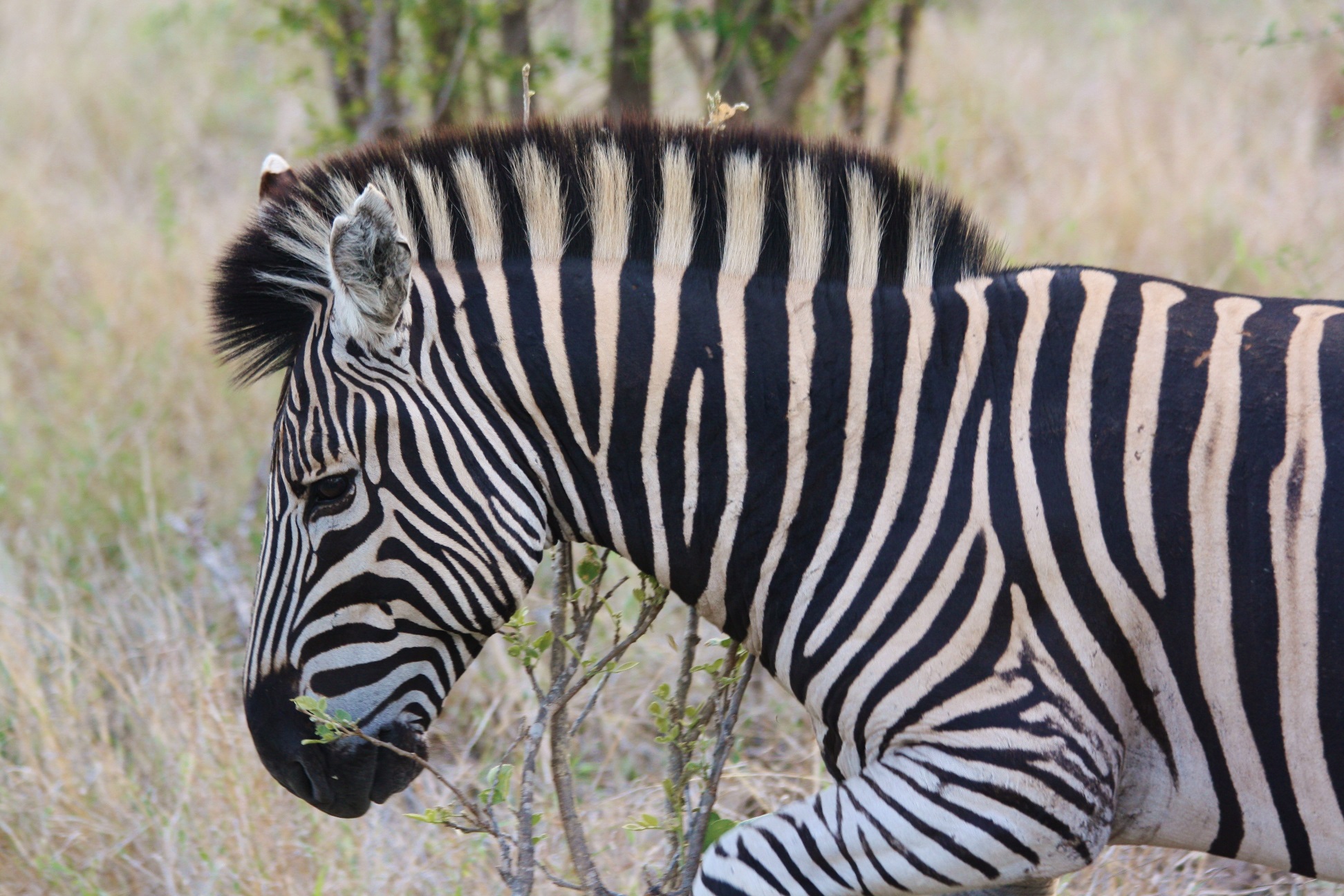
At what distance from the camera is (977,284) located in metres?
2.44

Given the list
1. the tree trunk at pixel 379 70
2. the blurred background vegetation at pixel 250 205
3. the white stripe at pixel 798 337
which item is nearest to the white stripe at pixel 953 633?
the white stripe at pixel 798 337

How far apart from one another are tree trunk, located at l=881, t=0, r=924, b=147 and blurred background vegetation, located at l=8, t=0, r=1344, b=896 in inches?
1.5

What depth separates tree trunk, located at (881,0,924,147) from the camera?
6844mm

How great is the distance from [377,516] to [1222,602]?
1621mm

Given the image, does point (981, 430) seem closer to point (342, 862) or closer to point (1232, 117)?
point (342, 862)

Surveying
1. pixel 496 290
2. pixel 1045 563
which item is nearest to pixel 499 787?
pixel 496 290

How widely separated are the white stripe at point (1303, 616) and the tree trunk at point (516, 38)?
5.06 m

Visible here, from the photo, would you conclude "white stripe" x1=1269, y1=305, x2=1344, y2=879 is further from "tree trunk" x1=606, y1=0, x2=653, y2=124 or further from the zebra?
"tree trunk" x1=606, y1=0, x2=653, y2=124

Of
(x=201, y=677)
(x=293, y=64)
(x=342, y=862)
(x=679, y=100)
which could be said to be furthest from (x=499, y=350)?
(x=293, y=64)

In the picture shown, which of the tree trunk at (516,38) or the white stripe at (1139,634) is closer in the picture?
the white stripe at (1139,634)

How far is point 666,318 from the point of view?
243cm

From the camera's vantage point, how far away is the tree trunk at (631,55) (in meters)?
6.38

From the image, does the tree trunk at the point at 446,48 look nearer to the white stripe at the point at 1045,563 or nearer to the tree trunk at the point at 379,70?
the tree trunk at the point at 379,70

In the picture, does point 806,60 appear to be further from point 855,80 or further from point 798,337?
point 798,337
